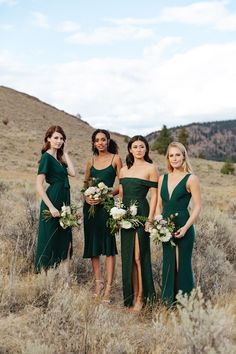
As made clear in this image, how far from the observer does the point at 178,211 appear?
5.13 metres

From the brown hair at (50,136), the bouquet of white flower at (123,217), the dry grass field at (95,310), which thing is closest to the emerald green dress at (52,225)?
the brown hair at (50,136)

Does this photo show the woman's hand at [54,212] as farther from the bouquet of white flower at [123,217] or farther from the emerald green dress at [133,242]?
the emerald green dress at [133,242]

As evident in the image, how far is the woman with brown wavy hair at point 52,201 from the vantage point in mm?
5547

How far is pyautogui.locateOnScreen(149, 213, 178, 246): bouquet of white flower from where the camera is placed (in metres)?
4.93

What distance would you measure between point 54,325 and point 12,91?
55121 millimetres

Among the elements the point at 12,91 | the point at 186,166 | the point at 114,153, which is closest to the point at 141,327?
the point at 186,166

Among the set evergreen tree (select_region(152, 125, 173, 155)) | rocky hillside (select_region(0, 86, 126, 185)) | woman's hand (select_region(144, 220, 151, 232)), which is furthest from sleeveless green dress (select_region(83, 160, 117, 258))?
evergreen tree (select_region(152, 125, 173, 155))

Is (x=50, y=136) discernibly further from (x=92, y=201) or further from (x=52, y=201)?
(x=92, y=201)

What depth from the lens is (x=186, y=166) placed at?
205 inches

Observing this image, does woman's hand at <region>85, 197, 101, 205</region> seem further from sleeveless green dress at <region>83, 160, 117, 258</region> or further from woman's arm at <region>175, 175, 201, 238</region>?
woman's arm at <region>175, 175, 201, 238</region>

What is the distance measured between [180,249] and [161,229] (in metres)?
0.37

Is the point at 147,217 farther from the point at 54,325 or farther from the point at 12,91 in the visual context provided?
the point at 12,91

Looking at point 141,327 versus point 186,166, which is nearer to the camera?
point 141,327

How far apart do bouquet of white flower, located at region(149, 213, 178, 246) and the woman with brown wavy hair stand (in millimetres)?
1153
